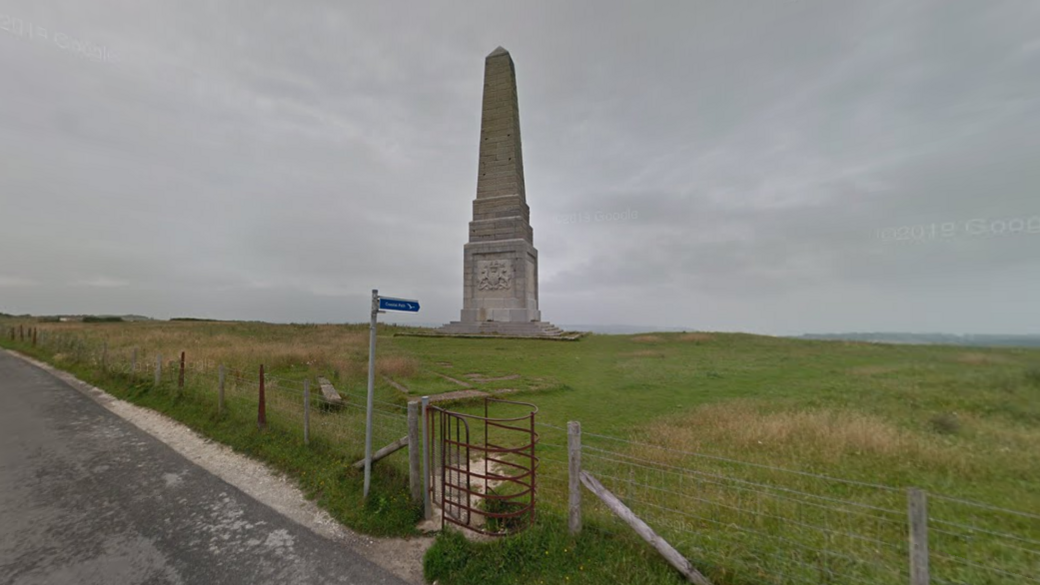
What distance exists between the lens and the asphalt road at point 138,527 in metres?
4.39

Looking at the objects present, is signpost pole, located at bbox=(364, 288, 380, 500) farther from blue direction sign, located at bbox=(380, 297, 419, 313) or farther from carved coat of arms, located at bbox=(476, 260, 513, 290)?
carved coat of arms, located at bbox=(476, 260, 513, 290)

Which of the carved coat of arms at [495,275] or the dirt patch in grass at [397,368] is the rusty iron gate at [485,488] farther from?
the carved coat of arms at [495,275]

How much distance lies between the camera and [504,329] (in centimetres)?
3103

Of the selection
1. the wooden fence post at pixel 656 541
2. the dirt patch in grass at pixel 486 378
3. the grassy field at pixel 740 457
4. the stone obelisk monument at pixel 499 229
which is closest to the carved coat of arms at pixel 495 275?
the stone obelisk monument at pixel 499 229

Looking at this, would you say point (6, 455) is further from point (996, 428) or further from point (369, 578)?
point (996, 428)

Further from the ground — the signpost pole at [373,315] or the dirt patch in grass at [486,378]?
the signpost pole at [373,315]

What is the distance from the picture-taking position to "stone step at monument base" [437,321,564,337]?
30.3m

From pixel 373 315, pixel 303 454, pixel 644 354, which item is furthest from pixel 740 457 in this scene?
pixel 644 354

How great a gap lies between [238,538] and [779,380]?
1681 cm

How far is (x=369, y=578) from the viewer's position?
4.29 metres

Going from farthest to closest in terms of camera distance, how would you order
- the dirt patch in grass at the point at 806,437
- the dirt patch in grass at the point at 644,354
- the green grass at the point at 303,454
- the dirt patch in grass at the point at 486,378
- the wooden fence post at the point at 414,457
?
the dirt patch in grass at the point at 644,354
the dirt patch in grass at the point at 486,378
the dirt patch in grass at the point at 806,437
the wooden fence post at the point at 414,457
the green grass at the point at 303,454

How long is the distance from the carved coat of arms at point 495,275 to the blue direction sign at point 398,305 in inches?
1043

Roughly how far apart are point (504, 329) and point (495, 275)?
4718 millimetres

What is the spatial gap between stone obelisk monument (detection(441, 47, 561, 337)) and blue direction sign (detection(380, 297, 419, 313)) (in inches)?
1004
